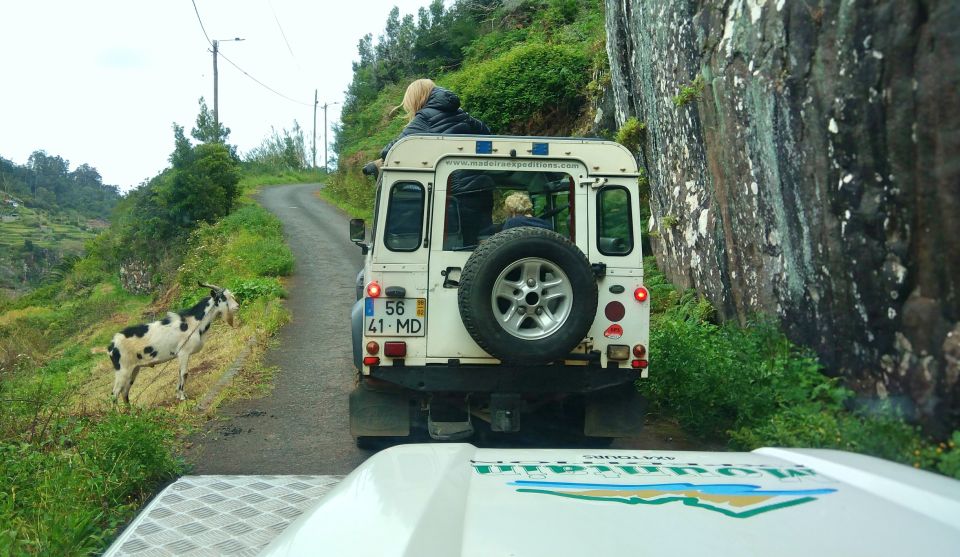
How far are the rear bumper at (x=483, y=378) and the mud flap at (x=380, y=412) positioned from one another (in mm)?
375

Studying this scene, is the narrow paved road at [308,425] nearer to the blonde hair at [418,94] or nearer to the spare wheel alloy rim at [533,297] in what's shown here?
the spare wheel alloy rim at [533,297]

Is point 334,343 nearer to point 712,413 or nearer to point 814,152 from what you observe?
point 712,413

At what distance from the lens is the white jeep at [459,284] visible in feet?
20.2

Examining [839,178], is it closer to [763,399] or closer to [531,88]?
[763,399]

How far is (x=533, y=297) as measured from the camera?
581cm

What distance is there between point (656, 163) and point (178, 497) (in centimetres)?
787

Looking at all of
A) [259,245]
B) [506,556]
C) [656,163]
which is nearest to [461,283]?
[506,556]

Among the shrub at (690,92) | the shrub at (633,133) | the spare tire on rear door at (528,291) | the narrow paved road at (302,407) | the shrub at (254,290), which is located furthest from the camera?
the shrub at (254,290)

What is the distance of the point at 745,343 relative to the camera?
292 inches

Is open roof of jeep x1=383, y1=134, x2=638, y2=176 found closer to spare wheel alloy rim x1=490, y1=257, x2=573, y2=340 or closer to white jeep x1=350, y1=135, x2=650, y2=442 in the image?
white jeep x1=350, y1=135, x2=650, y2=442

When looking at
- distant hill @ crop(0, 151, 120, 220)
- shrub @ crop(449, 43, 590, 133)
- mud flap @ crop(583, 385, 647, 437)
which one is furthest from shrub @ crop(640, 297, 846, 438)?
distant hill @ crop(0, 151, 120, 220)

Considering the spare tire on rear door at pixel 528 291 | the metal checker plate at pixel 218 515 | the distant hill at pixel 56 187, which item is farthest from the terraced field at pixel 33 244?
the spare tire on rear door at pixel 528 291

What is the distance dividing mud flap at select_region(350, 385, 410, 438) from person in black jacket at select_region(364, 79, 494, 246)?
1.40 meters

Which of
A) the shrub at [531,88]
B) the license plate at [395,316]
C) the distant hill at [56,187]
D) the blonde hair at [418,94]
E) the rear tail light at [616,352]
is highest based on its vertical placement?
the distant hill at [56,187]
